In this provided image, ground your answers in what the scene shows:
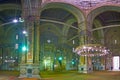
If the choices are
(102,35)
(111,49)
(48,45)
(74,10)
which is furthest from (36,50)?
(111,49)

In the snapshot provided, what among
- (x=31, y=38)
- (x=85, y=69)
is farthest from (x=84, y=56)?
(x=31, y=38)

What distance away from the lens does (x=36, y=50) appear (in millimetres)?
25781

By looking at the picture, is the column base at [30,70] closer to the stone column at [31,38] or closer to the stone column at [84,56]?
the stone column at [31,38]

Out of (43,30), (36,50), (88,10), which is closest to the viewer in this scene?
(36,50)

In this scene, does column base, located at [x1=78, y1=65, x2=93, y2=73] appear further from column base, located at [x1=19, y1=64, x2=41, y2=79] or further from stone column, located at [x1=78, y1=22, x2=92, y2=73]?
column base, located at [x1=19, y1=64, x2=41, y2=79]

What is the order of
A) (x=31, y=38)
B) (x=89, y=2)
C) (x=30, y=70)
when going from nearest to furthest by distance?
(x=30, y=70) < (x=31, y=38) < (x=89, y=2)

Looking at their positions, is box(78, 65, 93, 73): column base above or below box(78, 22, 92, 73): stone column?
below

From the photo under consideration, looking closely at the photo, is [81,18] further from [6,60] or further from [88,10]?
[6,60]

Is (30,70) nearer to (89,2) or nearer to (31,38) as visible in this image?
(31,38)

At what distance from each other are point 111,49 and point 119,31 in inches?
150

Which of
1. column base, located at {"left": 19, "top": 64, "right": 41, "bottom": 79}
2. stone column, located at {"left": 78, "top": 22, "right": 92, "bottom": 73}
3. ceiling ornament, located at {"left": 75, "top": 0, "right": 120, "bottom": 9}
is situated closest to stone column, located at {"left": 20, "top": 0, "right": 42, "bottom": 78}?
column base, located at {"left": 19, "top": 64, "right": 41, "bottom": 79}

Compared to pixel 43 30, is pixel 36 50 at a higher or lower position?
lower

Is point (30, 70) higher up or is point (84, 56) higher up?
point (84, 56)

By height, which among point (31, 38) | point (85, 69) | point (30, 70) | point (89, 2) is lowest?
point (85, 69)
